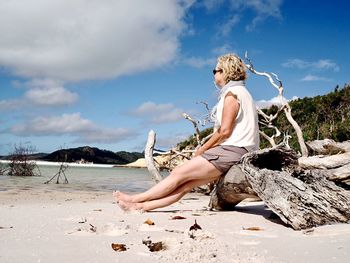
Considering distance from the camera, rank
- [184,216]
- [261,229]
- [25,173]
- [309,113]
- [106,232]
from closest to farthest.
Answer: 1. [106,232]
2. [261,229]
3. [184,216]
4. [25,173]
5. [309,113]

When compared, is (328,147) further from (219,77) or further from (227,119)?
(227,119)

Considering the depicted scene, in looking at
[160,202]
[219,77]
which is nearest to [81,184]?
[160,202]

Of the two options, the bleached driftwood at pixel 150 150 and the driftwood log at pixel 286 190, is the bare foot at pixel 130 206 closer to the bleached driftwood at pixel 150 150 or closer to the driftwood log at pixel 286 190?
the driftwood log at pixel 286 190

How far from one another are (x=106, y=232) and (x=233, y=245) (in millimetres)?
1200

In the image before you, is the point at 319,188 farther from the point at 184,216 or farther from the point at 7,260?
the point at 7,260

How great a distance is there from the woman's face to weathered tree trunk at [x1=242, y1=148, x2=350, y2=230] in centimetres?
112

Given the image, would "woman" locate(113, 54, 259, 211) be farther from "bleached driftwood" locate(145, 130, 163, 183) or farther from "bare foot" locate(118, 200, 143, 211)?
"bleached driftwood" locate(145, 130, 163, 183)

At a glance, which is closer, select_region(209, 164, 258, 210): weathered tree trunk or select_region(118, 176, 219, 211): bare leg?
select_region(209, 164, 258, 210): weathered tree trunk

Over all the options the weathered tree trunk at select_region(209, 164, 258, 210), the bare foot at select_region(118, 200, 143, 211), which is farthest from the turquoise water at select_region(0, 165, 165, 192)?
the weathered tree trunk at select_region(209, 164, 258, 210)

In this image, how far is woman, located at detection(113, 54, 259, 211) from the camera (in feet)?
16.5

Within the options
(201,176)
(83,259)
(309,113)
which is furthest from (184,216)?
(309,113)

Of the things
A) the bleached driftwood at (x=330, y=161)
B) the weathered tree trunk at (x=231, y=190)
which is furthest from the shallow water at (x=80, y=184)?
the weathered tree trunk at (x=231, y=190)

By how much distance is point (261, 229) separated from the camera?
13.0 ft

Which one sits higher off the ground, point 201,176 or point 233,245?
point 201,176
